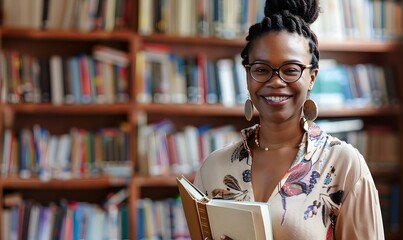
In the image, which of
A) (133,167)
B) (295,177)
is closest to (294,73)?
(295,177)

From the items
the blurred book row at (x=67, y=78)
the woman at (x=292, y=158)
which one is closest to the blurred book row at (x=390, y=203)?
the blurred book row at (x=67, y=78)

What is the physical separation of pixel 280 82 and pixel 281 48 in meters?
0.07

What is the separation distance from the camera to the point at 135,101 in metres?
3.78

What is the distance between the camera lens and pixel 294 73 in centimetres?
150

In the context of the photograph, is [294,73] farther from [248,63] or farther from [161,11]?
[161,11]

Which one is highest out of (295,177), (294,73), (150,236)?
(294,73)

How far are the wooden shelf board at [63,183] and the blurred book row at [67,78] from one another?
0.41 m

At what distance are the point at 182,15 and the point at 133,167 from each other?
2.86 ft

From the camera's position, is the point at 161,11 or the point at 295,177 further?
the point at 161,11

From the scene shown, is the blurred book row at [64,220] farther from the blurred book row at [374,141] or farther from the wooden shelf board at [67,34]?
the blurred book row at [374,141]

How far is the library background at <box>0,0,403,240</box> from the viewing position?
371 centimetres

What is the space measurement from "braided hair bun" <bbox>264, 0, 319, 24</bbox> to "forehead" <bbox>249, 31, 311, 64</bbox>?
0.08 meters

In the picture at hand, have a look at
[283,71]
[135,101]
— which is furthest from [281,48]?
[135,101]

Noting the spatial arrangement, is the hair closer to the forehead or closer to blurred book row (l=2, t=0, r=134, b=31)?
the forehead
